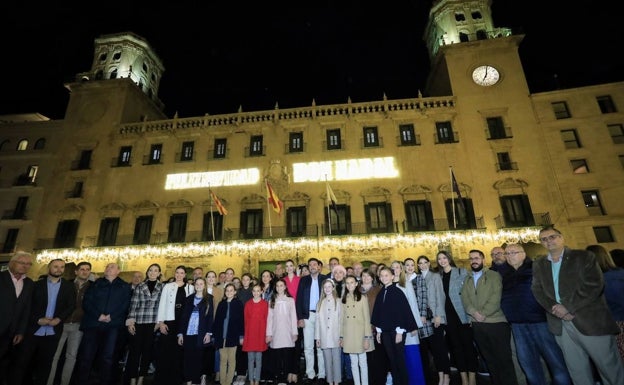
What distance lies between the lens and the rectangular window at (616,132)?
19750 mm

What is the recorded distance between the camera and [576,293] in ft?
12.8

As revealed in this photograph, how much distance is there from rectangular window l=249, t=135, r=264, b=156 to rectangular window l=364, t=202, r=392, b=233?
7989 mm

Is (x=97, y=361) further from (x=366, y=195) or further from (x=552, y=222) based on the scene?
(x=552, y=222)

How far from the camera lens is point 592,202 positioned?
1845 cm

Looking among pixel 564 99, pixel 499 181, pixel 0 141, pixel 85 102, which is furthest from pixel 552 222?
pixel 0 141

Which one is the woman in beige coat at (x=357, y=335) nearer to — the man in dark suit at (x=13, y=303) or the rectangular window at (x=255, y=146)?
the man in dark suit at (x=13, y=303)

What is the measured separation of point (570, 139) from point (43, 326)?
26.0 metres

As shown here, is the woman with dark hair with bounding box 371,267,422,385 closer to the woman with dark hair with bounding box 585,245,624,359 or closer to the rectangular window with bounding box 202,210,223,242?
the woman with dark hair with bounding box 585,245,624,359

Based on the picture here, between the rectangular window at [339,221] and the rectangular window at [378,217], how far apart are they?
112cm

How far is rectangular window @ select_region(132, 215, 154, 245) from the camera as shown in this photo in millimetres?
19548

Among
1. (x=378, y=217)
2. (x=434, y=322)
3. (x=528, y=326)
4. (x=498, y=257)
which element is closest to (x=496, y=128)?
(x=378, y=217)

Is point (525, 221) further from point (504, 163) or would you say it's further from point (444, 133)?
point (444, 133)

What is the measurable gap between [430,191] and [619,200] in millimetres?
10357

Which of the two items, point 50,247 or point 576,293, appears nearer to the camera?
point 576,293
